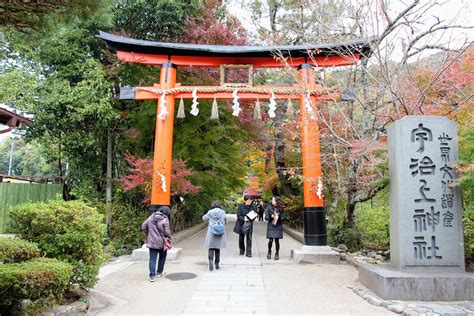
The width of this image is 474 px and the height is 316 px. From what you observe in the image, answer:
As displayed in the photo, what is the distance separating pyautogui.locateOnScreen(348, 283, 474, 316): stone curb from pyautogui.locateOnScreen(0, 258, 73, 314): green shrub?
469cm

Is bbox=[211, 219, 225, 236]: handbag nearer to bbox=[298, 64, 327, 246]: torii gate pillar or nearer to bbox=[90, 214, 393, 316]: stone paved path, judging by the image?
bbox=[90, 214, 393, 316]: stone paved path

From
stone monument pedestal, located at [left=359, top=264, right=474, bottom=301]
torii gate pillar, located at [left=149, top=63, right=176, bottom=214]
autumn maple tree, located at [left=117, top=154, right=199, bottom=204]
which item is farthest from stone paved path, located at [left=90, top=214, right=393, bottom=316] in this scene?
autumn maple tree, located at [left=117, top=154, right=199, bottom=204]

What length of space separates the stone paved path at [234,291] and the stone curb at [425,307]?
136mm

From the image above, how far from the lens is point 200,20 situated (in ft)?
43.6

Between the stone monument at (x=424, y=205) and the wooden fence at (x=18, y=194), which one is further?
the wooden fence at (x=18, y=194)

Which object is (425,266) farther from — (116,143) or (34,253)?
(116,143)

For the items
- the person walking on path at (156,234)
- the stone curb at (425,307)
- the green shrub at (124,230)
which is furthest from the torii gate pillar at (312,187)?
the green shrub at (124,230)

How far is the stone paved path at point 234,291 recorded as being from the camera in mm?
5180

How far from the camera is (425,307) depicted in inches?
202

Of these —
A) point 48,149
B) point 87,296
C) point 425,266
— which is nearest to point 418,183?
point 425,266

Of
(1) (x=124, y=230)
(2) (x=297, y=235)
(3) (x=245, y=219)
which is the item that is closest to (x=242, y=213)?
(3) (x=245, y=219)

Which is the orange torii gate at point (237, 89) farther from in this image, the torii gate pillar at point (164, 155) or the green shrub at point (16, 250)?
the green shrub at point (16, 250)

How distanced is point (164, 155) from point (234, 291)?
4813 mm

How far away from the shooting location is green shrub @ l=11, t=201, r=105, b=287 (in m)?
5.23
